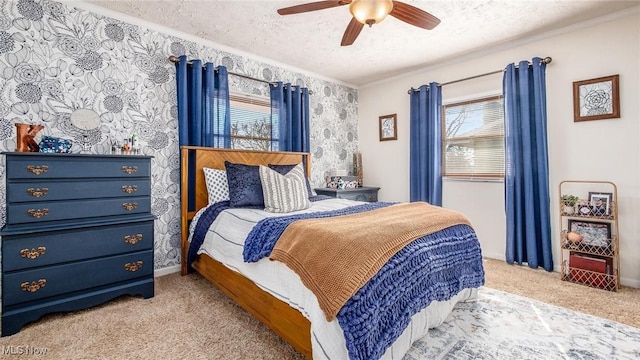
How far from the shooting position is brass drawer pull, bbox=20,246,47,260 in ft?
5.99

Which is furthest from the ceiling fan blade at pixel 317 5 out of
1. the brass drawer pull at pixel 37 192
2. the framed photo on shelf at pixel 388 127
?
the framed photo on shelf at pixel 388 127

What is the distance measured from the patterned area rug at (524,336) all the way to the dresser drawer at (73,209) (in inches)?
87.5

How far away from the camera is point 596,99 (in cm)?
269

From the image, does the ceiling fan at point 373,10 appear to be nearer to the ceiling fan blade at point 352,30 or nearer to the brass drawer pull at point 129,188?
the ceiling fan blade at point 352,30

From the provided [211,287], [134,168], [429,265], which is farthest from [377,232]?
[134,168]

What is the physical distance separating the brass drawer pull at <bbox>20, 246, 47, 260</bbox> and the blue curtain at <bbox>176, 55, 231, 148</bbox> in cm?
136

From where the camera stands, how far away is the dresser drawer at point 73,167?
1.82 metres

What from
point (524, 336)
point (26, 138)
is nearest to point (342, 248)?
point (524, 336)

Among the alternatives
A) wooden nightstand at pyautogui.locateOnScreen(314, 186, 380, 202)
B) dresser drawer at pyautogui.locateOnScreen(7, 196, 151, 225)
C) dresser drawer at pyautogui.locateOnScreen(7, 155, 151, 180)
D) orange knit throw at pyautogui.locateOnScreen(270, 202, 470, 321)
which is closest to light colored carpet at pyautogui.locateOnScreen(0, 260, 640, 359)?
orange knit throw at pyautogui.locateOnScreen(270, 202, 470, 321)

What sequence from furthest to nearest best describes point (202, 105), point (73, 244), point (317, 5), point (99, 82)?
point (202, 105)
point (99, 82)
point (73, 244)
point (317, 5)

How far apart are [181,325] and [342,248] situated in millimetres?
1326

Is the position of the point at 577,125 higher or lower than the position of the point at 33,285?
higher

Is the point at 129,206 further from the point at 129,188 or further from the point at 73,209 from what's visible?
the point at 73,209

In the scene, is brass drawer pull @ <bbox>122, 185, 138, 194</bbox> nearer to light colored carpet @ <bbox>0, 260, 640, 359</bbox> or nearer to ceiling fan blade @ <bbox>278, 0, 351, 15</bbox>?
light colored carpet @ <bbox>0, 260, 640, 359</bbox>
